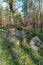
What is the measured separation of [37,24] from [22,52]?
603 inches

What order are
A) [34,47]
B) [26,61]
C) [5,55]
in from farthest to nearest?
[34,47] → [5,55] → [26,61]

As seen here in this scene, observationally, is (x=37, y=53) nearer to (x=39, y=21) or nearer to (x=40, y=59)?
(x=40, y=59)

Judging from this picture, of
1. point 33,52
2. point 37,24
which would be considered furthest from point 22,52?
point 37,24

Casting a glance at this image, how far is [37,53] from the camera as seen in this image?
6.21 meters

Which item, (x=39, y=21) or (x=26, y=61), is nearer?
(x=26, y=61)

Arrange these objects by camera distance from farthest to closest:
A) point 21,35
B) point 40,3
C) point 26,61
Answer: point 40,3 → point 21,35 → point 26,61

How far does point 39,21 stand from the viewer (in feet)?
74.1

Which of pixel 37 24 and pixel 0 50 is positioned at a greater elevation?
pixel 0 50

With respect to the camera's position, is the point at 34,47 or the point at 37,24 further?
the point at 37,24

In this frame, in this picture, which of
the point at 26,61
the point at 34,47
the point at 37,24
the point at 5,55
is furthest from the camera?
the point at 37,24

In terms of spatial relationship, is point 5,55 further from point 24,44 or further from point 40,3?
point 40,3

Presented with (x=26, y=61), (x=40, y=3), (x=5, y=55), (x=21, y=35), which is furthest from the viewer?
(x=40, y=3)

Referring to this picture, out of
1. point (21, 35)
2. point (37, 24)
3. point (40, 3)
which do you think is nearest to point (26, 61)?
point (21, 35)

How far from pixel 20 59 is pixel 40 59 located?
0.63 m
